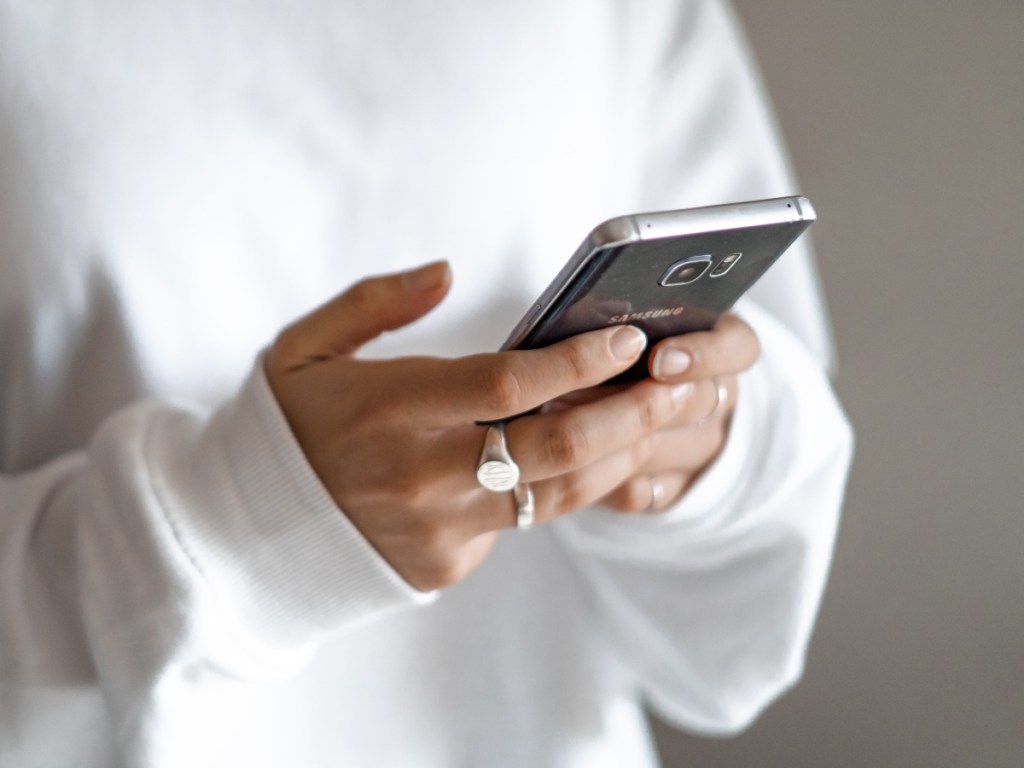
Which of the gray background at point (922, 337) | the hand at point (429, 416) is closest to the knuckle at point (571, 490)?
the hand at point (429, 416)

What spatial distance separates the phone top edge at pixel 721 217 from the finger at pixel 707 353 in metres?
0.15

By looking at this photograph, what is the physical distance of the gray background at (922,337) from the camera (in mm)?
823

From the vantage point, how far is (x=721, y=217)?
389 millimetres

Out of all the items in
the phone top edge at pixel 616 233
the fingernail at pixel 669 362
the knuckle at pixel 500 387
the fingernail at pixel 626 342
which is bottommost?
the fingernail at pixel 669 362

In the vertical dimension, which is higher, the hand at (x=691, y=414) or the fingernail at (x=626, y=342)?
the fingernail at (x=626, y=342)

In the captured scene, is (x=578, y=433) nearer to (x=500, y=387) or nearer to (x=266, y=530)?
(x=500, y=387)

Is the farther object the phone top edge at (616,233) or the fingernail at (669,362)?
the fingernail at (669,362)

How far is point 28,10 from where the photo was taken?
53 centimetres

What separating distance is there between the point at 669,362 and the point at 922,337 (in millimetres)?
505

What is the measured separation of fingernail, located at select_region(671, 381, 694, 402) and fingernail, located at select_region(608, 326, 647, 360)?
0.08 metres

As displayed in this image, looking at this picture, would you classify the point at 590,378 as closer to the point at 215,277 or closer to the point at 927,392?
the point at 215,277

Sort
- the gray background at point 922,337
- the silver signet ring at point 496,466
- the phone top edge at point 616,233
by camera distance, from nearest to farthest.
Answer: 1. the phone top edge at point 616,233
2. the silver signet ring at point 496,466
3. the gray background at point 922,337

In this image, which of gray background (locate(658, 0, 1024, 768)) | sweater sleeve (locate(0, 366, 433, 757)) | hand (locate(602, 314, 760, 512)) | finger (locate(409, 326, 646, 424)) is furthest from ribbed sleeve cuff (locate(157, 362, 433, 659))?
gray background (locate(658, 0, 1024, 768))

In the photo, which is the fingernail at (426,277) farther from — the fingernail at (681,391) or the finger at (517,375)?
the fingernail at (681,391)
